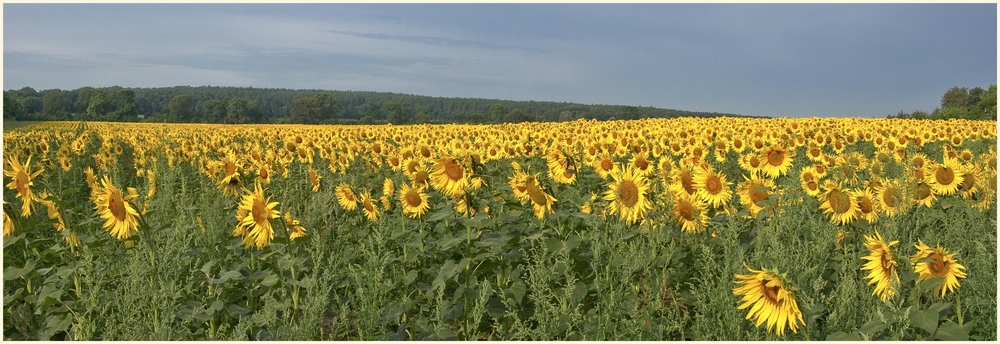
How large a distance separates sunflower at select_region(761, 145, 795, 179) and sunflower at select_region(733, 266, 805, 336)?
13.3 ft

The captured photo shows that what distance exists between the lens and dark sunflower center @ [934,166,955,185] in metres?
6.14

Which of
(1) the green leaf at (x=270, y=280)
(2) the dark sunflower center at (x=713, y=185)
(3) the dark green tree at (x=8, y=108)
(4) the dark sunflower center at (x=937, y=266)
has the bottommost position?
(1) the green leaf at (x=270, y=280)

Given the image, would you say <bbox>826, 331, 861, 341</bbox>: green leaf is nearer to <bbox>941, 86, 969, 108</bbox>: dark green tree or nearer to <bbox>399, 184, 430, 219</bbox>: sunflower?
<bbox>399, 184, 430, 219</bbox>: sunflower

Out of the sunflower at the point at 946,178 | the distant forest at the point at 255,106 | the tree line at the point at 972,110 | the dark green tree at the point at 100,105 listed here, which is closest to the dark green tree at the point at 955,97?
the tree line at the point at 972,110

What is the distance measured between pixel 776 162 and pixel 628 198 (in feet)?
9.74

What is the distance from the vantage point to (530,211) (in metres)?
4.73

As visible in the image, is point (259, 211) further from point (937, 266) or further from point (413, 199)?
point (937, 266)

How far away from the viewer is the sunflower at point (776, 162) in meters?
6.77

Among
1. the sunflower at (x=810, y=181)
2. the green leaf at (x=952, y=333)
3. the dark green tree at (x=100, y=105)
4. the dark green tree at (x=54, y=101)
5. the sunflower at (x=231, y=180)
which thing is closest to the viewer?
the green leaf at (x=952, y=333)

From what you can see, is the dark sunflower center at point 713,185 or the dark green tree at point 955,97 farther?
the dark green tree at point 955,97

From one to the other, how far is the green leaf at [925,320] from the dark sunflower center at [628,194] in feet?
6.32

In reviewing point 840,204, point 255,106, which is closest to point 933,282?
point 840,204

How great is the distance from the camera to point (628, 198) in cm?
461

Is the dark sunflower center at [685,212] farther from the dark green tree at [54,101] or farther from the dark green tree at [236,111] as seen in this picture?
the dark green tree at [54,101]
